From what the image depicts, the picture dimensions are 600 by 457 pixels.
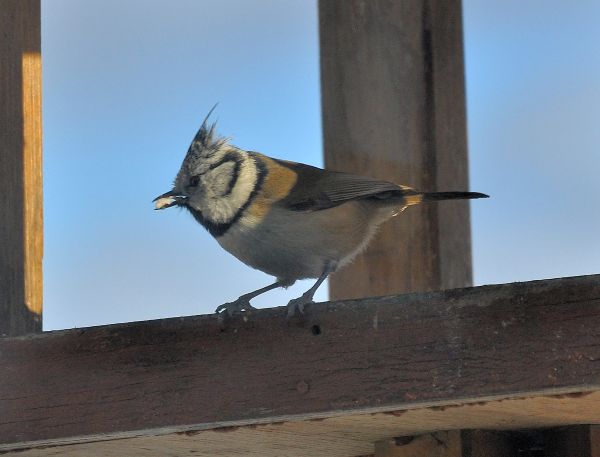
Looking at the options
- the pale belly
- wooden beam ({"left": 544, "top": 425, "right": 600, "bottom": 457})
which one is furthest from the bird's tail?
wooden beam ({"left": 544, "top": 425, "right": 600, "bottom": 457})

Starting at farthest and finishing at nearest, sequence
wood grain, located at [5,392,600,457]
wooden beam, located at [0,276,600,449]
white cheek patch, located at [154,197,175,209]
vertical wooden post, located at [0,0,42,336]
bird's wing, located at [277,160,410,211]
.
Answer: white cheek patch, located at [154,197,175,209] → bird's wing, located at [277,160,410,211] → vertical wooden post, located at [0,0,42,336] → wood grain, located at [5,392,600,457] → wooden beam, located at [0,276,600,449]

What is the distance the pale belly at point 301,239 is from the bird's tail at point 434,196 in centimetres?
14

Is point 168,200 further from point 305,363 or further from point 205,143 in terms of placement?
point 305,363

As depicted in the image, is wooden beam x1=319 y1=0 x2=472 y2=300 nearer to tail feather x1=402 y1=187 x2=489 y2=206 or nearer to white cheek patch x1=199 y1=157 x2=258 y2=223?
tail feather x1=402 y1=187 x2=489 y2=206

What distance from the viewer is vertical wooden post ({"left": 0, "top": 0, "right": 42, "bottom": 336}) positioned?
273 cm

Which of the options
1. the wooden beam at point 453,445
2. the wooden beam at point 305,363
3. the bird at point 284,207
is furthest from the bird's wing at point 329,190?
the wooden beam at point 305,363

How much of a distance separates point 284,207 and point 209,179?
0.32 meters

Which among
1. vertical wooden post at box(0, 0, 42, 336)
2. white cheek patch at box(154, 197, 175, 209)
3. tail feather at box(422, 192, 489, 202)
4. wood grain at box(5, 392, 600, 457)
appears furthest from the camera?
white cheek patch at box(154, 197, 175, 209)

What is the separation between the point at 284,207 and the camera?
3.29 meters

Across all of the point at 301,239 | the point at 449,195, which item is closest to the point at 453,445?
the point at 449,195

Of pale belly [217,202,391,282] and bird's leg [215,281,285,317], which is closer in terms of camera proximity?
bird's leg [215,281,285,317]

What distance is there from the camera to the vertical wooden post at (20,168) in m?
2.73

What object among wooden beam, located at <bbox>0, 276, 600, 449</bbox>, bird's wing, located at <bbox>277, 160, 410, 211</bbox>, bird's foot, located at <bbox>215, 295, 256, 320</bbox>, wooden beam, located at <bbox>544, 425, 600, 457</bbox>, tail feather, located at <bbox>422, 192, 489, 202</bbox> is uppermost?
bird's wing, located at <bbox>277, 160, 410, 211</bbox>

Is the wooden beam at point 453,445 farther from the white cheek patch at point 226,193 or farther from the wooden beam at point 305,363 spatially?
the white cheek patch at point 226,193
